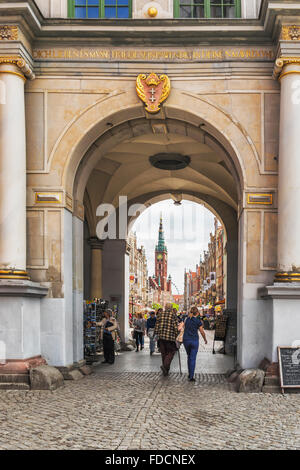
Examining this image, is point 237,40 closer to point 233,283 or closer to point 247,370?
point 247,370

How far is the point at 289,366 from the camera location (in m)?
10.5

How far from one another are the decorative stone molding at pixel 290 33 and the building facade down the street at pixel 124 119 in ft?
0.09

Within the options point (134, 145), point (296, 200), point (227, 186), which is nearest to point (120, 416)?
point (296, 200)

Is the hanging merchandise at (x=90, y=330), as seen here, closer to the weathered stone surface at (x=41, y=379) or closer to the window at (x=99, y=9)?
the weathered stone surface at (x=41, y=379)

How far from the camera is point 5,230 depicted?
11289 millimetres

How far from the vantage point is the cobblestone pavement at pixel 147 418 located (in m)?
6.80

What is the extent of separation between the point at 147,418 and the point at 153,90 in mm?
7389

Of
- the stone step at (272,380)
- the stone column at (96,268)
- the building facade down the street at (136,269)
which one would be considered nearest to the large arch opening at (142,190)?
the stone column at (96,268)

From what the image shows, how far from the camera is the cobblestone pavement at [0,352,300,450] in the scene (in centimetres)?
680

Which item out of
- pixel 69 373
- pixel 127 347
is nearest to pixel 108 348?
pixel 69 373

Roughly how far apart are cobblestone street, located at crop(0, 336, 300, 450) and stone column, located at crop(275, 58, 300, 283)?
262 centimetres

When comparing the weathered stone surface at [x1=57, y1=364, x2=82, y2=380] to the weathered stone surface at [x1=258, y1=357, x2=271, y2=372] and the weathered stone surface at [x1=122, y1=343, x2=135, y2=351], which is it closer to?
the weathered stone surface at [x1=258, y1=357, x2=271, y2=372]

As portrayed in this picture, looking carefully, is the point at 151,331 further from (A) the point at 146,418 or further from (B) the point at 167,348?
(A) the point at 146,418

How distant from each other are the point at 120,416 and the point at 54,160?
20.7ft
